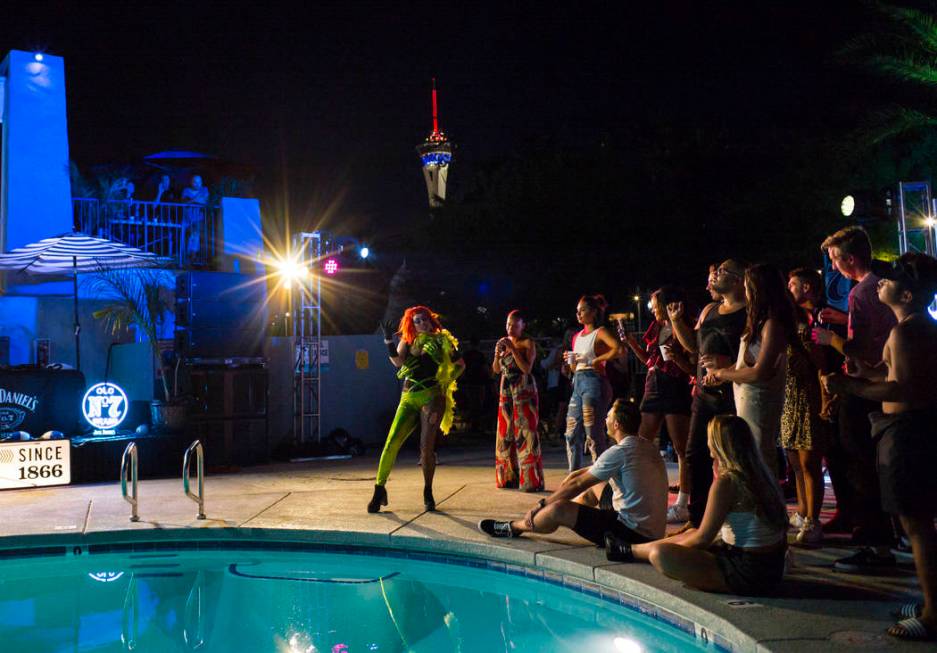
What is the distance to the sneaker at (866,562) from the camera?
4.98 metres

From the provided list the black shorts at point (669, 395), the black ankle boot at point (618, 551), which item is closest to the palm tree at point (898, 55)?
the black shorts at point (669, 395)

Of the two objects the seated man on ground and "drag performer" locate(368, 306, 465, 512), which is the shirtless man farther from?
"drag performer" locate(368, 306, 465, 512)

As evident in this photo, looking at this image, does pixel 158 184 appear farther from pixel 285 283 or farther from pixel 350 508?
pixel 350 508

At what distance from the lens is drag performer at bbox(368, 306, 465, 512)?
7.49 meters

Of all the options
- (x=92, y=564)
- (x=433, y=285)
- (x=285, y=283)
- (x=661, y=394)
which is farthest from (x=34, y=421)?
(x=433, y=285)

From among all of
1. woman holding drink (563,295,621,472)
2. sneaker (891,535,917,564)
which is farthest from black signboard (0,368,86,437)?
sneaker (891,535,917,564)

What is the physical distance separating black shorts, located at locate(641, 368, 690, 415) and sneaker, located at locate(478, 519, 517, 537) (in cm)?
152

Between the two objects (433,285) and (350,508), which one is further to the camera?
(433,285)

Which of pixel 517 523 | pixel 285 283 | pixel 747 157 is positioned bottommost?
pixel 517 523

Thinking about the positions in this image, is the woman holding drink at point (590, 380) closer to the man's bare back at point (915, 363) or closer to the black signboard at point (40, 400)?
the man's bare back at point (915, 363)

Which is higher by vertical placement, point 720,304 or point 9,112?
point 9,112

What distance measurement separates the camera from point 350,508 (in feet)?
25.5

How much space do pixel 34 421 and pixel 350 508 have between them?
5.42 m

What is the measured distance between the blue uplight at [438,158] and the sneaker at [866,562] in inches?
2788
